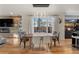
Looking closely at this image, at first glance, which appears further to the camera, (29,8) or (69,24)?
(69,24)

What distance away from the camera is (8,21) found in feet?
9.35

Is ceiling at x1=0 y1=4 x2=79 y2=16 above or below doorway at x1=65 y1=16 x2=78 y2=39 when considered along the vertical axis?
above

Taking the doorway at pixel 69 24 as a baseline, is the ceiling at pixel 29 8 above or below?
above

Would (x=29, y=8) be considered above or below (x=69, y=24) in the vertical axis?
above

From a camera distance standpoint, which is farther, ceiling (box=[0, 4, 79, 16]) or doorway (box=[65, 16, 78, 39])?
doorway (box=[65, 16, 78, 39])

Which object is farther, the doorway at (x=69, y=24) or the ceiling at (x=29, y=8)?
the doorway at (x=69, y=24)
